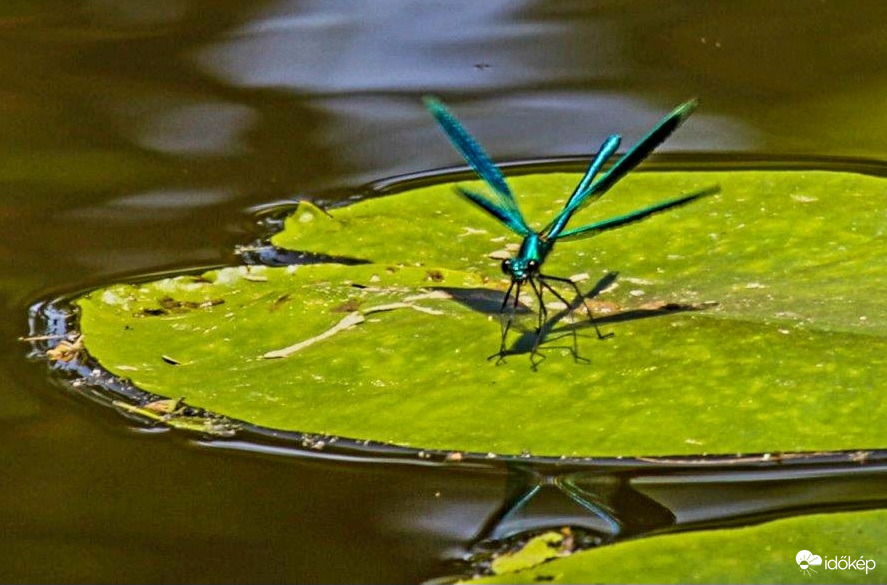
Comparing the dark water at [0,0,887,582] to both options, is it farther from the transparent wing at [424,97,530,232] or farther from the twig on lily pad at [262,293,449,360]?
the transparent wing at [424,97,530,232]

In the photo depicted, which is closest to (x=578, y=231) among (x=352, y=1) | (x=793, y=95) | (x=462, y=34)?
(x=793, y=95)

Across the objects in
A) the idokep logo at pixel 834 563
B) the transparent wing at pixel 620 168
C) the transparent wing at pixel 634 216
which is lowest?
the idokep logo at pixel 834 563

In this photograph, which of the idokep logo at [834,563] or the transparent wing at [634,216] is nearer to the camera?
the idokep logo at [834,563]

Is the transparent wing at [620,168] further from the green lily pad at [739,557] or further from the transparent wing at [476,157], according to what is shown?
Answer: the green lily pad at [739,557]

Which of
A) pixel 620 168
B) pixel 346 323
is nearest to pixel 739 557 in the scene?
pixel 346 323

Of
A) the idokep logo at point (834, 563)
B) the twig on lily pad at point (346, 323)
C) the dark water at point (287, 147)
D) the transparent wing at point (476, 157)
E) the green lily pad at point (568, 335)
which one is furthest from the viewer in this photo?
the transparent wing at point (476, 157)

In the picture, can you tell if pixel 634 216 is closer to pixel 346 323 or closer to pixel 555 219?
pixel 555 219

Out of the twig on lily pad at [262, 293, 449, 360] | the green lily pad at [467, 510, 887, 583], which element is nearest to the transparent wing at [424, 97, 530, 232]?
the twig on lily pad at [262, 293, 449, 360]

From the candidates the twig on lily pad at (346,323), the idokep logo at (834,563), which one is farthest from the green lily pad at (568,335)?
the idokep logo at (834,563)

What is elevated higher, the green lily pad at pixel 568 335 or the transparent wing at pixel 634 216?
the transparent wing at pixel 634 216
